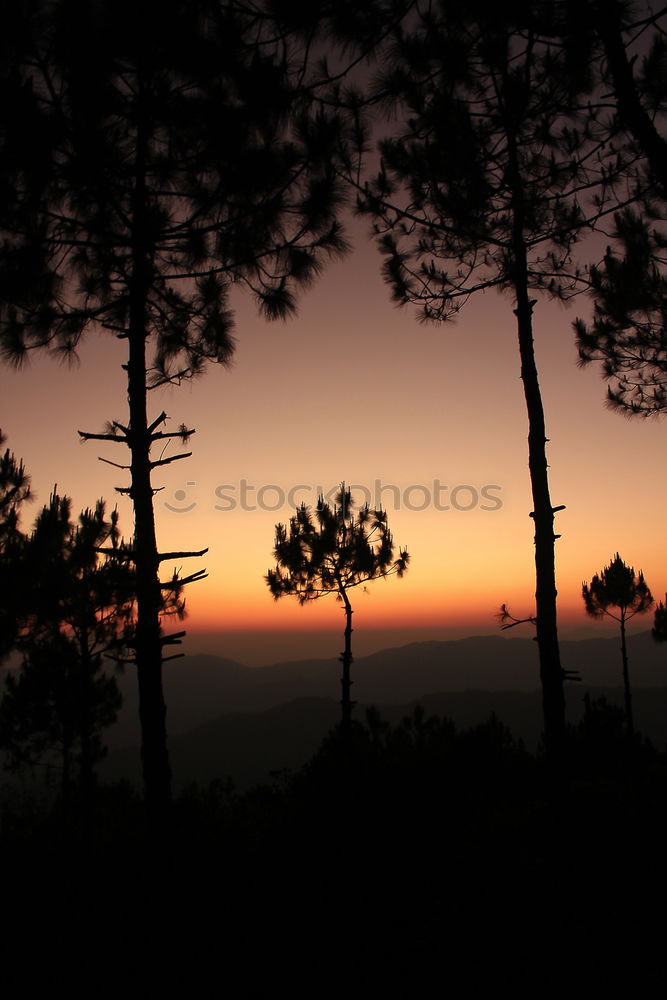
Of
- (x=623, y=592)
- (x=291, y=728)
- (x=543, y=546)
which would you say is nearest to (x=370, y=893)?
(x=543, y=546)

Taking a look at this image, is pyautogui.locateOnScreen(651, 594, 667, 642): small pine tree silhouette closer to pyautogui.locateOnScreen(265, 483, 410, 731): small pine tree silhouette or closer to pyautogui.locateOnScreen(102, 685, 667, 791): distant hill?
pyautogui.locateOnScreen(265, 483, 410, 731): small pine tree silhouette

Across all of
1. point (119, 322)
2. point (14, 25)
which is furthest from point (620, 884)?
point (14, 25)

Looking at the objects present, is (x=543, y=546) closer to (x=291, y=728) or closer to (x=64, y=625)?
(x=64, y=625)

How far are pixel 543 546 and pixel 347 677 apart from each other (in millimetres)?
9285

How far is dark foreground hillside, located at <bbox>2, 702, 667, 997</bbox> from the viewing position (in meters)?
3.76

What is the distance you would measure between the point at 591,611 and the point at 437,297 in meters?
17.6

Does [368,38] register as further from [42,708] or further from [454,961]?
[42,708]

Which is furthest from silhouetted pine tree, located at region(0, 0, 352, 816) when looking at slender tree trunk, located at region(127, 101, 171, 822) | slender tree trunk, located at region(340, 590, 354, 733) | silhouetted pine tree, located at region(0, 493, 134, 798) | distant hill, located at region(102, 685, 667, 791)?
distant hill, located at region(102, 685, 667, 791)

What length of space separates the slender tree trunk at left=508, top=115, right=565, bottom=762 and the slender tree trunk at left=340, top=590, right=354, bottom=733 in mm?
6644

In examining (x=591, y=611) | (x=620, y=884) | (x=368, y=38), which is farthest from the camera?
(x=591, y=611)

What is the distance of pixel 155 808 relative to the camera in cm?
566

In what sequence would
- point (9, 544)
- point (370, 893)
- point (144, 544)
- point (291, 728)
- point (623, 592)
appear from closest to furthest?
point (370, 893)
point (144, 544)
point (9, 544)
point (623, 592)
point (291, 728)

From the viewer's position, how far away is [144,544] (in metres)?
6.02

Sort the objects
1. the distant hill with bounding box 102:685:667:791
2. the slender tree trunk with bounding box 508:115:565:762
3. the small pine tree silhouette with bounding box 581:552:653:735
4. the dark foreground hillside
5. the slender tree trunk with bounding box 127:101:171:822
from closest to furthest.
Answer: the dark foreground hillside, the slender tree trunk with bounding box 127:101:171:822, the slender tree trunk with bounding box 508:115:565:762, the small pine tree silhouette with bounding box 581:552:653:735, the distant hill with bounding box 102:685:667:791
